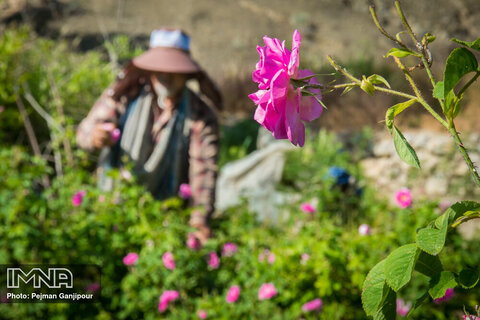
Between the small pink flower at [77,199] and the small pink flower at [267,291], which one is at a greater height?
the small pink flower at [77,199]

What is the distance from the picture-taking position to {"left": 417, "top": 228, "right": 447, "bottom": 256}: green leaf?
41 cm

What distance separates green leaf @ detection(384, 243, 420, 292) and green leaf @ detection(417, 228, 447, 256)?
0.02 m

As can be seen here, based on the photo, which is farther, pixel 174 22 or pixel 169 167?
pixel 174 22

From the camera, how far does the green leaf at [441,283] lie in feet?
1.51

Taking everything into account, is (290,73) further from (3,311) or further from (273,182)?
(273,182)

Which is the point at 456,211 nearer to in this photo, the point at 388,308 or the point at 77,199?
the point at 388,308

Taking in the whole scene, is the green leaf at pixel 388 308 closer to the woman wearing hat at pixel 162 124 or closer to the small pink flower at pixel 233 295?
the small pink flower at pixel 233 295

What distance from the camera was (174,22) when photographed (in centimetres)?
1126

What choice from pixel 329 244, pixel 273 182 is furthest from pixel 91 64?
pixel 329 244

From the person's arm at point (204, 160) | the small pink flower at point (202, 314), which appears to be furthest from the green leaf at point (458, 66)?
the person's arm at point (204, 160)

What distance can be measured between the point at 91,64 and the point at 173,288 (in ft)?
12.1

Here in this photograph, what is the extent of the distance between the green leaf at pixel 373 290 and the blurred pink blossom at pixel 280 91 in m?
0.15

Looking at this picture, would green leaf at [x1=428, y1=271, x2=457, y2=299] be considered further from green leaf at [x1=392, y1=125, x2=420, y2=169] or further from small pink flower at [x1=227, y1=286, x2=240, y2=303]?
small pink flower at [x1=227, y1=286, x2=240, y2=303]

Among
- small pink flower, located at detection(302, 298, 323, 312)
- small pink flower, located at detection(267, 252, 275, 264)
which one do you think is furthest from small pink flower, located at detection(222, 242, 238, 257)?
small pink flower, located at detection(302, 298, 323, 312)
